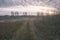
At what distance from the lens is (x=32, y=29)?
10.9ft

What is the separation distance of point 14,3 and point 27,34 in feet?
2.00

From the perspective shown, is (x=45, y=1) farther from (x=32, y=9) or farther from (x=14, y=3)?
(x=14, y=3)

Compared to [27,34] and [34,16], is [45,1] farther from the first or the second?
[27,34]

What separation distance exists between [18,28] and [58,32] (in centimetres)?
73

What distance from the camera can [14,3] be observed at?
3291 millimetres

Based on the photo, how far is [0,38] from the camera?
10.5 ft

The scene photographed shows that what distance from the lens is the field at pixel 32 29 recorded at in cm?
325

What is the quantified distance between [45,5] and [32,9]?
0.83ft

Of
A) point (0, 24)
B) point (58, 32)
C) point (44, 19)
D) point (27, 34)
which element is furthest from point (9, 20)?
point (58, 32)

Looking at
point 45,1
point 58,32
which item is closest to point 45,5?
point 45,1

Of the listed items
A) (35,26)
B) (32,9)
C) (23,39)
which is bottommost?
(23,39)

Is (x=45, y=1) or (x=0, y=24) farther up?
(x=45, y=1)

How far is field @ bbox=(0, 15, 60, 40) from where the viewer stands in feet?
10.6

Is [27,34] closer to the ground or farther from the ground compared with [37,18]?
closer to the ground
